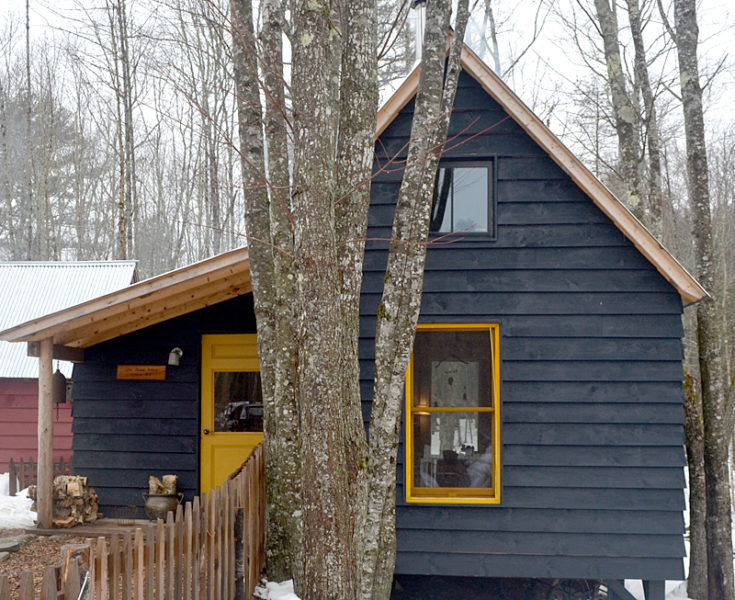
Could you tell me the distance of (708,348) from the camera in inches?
327

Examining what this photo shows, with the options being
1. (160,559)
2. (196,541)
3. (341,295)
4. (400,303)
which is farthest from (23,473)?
(341,295)

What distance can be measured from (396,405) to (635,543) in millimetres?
3546

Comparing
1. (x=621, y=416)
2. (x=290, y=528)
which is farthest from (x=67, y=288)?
(x=621, y=416)

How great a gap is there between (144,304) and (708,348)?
20.9 feet

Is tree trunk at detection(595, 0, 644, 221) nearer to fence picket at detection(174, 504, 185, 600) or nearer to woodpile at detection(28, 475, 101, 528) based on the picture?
fence picket at detection(174, 504, 185, 600)

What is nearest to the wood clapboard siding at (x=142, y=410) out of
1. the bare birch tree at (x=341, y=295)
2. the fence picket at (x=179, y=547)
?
the bare birch tree at (x=341, y=295)

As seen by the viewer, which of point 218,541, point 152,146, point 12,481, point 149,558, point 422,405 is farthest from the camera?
point 152,146

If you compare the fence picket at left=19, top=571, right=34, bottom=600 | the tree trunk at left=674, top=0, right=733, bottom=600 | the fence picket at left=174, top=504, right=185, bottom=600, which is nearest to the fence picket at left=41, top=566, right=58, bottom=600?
the fence picket at left=19, top=571, right=34, bottom=600

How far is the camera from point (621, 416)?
7012 mm

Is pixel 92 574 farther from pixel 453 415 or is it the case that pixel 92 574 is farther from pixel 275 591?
pixel 453 415

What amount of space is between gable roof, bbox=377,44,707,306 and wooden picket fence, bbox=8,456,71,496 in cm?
815

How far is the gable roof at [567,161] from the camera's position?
22.2ft

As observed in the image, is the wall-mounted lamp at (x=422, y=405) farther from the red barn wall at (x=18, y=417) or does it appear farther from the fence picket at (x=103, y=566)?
the red barn wall at (x=18, y=417)

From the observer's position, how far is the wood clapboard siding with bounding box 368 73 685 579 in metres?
6.95
